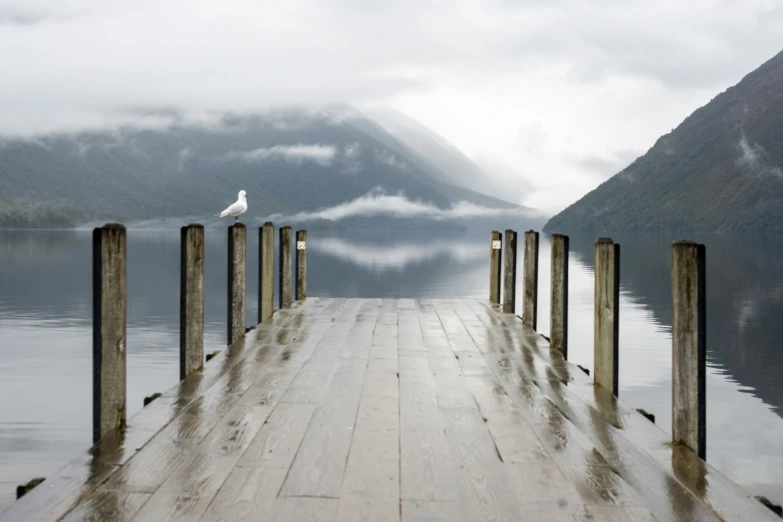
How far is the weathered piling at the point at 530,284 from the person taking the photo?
1170 centimetres

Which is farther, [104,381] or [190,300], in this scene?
[190,300]

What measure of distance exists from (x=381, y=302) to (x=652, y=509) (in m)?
11.3

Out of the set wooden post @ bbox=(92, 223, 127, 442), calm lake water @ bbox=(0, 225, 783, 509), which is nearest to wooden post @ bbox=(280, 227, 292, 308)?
calm lake water @ bbox=(0, 225, 783, 509)

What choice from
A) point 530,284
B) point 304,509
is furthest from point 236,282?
point 304,509

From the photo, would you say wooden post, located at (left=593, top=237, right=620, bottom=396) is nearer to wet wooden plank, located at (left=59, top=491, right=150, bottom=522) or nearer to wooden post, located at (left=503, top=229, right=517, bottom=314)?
wet wooden plank, located at (left=59, top=491, right=150, bottom=522)

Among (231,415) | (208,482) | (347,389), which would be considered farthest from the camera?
(347,389)

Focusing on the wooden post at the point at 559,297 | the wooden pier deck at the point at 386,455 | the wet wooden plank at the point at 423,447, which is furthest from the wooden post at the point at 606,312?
the wooden post at the point at 559,297

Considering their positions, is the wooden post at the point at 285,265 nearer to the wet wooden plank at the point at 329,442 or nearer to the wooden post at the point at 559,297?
the wooden post at the point at 559,297

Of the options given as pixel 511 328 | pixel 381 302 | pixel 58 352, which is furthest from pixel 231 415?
pixel 58 352

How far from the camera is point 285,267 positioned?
45.4 feet

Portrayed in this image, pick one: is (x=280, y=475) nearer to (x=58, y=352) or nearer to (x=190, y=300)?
(x=190, y=300)

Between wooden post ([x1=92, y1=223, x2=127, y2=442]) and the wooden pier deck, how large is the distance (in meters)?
0.19

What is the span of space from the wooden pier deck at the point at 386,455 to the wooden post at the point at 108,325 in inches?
7.6

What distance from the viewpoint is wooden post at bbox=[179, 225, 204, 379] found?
299 inches
